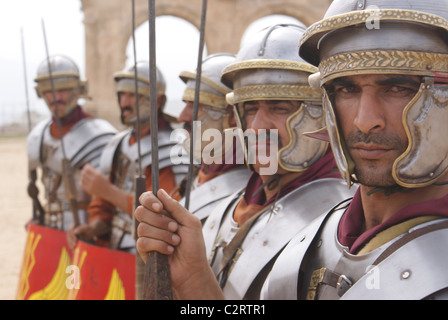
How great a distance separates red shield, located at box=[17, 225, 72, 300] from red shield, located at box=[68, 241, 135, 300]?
2.15 ft

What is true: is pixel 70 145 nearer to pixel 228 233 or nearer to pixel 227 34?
pixel 228 233

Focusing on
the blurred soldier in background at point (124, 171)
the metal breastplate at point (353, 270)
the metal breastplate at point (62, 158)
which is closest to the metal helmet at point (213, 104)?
the blurred soldier in background at point (124, 171)

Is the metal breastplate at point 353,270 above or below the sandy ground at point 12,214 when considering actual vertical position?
below

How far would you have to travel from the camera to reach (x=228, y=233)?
2.57m

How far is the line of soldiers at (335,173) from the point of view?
58.3 inches

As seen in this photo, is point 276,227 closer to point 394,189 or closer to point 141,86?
point 394,189

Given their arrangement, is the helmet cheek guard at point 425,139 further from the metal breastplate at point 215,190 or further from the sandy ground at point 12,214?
the sandy ground at point 12,214

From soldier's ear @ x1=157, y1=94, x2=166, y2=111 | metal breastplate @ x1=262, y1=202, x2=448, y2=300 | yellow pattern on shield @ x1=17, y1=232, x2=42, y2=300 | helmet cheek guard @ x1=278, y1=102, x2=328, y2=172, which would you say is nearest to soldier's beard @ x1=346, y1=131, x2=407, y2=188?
metal breastplate @ x1=262, y1=202, x2=448, y2=300

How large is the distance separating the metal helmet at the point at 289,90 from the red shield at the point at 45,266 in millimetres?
2811

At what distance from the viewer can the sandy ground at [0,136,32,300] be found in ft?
25.0

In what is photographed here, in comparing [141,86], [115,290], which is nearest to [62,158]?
[141,86]

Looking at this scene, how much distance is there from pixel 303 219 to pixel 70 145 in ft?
11.6

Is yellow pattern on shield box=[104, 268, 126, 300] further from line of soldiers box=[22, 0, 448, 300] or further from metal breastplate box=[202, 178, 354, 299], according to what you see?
metal breastplate box=[202, 178, 354, 299]
